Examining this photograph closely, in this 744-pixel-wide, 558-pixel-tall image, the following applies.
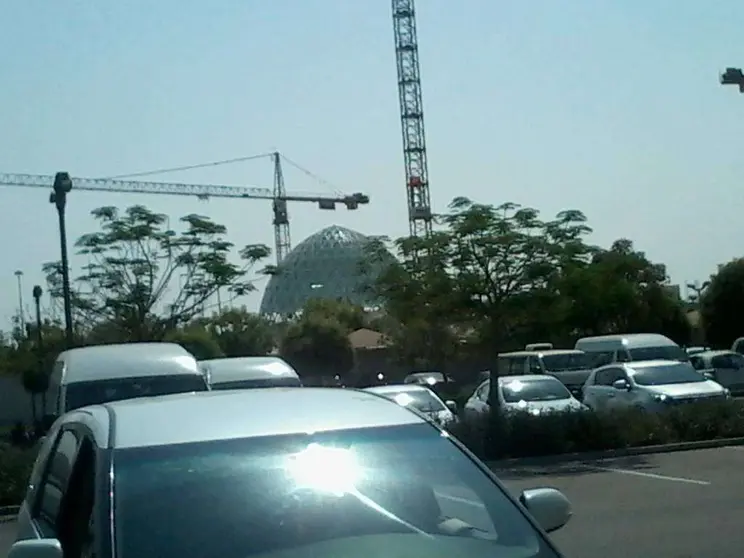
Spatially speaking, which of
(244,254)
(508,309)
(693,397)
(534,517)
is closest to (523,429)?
(508,309)

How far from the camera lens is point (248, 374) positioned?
19.1 m

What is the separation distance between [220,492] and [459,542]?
3.12 ft

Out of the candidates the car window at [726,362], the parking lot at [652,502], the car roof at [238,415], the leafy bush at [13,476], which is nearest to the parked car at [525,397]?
the parking lot at [652,502]

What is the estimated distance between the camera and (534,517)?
5281 millimetres

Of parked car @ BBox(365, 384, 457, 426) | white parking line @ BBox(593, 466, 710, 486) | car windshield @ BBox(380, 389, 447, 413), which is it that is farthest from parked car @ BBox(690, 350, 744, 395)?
white parking line @ BBox(593, 466, 710, 486)

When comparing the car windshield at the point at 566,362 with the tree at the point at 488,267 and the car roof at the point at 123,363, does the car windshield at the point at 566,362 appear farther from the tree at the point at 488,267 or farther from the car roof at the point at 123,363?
the car roof at the point at 123,363

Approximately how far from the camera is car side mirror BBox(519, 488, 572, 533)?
539 centimetres

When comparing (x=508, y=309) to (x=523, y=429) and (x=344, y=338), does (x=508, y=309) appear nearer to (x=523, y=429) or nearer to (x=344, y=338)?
(x=523, y=429)

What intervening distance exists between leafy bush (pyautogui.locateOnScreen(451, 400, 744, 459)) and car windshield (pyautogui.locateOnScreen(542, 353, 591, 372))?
13.2m

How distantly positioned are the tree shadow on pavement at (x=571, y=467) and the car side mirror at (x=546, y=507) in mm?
13634

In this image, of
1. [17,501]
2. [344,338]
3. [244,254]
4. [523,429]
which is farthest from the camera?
[344,338]

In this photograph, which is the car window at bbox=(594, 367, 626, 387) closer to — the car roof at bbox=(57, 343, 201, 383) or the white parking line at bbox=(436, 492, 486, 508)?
the car roof at bbox=(57, 343, 201, 383)

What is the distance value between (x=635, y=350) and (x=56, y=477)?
28.6 metres

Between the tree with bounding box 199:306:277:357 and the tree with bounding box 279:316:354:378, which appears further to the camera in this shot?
the tree with bounding box 279:316:354:378
